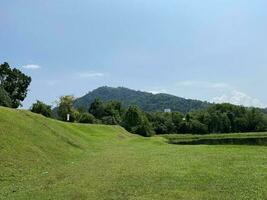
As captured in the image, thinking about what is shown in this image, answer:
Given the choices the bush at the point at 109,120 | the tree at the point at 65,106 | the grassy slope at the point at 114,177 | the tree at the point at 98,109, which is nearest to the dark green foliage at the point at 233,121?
the tree at the point at 98,109

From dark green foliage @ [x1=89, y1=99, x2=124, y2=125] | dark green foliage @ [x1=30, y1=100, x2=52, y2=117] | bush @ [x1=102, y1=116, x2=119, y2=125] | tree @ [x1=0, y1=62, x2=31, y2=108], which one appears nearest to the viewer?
dark green foliage @ [x1=30, y1=100, x2=52, y2=117]

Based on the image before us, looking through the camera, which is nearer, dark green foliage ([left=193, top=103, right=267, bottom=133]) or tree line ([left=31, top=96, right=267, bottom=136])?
tree line ([left=31, top=96, right=267, bottom=136])

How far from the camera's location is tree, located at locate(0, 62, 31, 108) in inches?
4390

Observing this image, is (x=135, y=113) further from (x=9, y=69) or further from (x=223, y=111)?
(x=223, y=111)

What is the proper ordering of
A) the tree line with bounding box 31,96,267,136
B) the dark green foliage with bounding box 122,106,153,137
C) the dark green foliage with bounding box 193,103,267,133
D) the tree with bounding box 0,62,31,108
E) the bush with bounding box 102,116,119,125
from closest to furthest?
the tree with bounding box 0,62,31,108
the dark green foliage with bounding box 122,106,153,137
the bush with bounding box 102,116,119,125
the tree line with bounding box 31,96,267,136
the dark green foliage with bounding box 193,103,267,133

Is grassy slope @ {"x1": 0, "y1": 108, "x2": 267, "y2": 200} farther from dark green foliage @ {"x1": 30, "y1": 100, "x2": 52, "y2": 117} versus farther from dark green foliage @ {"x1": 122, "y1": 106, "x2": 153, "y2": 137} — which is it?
dark green foliage @ {"x1": 122, "y1": 106, "x2": 153, "y2": 137}

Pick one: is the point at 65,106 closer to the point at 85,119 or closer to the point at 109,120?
the point at 85,119

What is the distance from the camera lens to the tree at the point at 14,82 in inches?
4390

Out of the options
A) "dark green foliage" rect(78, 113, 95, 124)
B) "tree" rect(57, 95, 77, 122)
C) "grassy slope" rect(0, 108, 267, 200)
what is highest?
"tree" rect(57, 95, 77, 122)

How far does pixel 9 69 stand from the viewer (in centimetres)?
11156

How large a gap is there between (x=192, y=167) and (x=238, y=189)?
7492 millimetres

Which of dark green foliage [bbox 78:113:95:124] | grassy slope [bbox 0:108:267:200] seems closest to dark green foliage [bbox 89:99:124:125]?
dark green foliage [bbox 78:113:95:124]

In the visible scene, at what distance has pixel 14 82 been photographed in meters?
112

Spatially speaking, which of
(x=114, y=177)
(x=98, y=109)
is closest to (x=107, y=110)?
(x=98, y=109)
